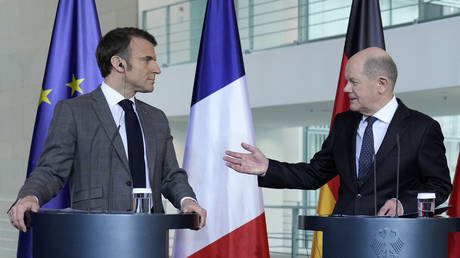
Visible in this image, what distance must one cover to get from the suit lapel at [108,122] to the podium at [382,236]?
2.70 ft

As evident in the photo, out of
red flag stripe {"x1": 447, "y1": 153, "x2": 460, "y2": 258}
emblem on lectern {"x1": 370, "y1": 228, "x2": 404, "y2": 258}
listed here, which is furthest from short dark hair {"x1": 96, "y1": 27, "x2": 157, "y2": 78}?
red flag stripe {"x1": 447, "y1": 153, "x2": 460, "y2": 258}

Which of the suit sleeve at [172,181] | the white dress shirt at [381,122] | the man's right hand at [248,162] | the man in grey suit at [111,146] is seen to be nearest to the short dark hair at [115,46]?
the man in grey suit at [111,146]

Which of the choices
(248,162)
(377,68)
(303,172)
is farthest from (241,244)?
(377,68)

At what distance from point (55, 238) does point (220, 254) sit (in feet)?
5.73

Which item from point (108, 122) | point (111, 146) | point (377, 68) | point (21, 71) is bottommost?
point (111, 146)

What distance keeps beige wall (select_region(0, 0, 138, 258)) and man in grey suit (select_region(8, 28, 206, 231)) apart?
2028 millimetres

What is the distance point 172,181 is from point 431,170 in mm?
1051

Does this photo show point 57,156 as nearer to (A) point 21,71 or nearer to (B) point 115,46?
(B) point 115,46

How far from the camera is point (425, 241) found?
101 inches

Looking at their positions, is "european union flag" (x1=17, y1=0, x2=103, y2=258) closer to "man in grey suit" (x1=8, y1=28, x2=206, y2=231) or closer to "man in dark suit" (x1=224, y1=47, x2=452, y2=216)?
"man in grey suit" (x1=8, y1=28, x2=206, y2=231)

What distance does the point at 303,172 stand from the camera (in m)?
3.35

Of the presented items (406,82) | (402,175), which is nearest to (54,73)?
(402,175)

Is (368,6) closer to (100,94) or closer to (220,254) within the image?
(220,254)

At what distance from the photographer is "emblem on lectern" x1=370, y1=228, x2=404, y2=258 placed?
2518 millimetres
